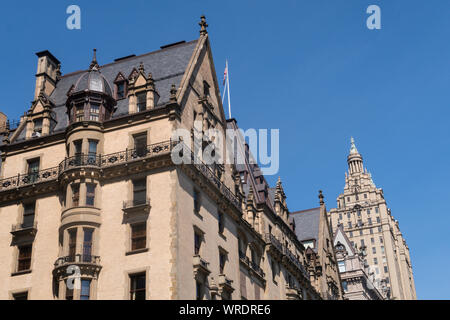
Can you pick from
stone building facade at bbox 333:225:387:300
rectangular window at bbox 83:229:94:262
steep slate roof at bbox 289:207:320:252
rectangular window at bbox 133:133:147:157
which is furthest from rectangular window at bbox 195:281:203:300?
stone building facade at bbox 333:225:387:300

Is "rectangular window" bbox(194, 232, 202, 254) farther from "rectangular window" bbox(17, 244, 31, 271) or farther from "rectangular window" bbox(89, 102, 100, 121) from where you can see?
"rectangular window" bbox(17, 244, 31, 271)

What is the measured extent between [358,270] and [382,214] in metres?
80.4

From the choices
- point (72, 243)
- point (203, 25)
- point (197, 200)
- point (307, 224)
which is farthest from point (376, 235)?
point (72, 243)

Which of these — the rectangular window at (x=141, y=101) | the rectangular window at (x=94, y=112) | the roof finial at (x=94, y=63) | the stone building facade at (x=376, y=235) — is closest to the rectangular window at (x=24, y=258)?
the rectangular window at (x=94, y=112)

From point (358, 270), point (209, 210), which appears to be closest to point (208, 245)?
point (209, 210)

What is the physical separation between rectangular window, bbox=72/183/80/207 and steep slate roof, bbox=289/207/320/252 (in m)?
45.5

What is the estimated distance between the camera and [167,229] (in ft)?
159

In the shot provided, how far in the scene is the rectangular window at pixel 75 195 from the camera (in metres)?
51.6

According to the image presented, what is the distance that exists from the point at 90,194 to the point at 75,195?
1245 millimetres

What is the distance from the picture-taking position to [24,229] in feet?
175

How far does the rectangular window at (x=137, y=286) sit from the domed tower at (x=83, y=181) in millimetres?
2901

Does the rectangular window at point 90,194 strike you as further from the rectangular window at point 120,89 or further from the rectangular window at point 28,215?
the rectangular window at point 120,89

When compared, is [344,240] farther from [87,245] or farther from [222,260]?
[87,245]
